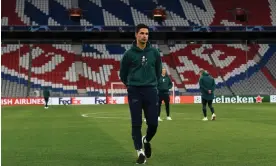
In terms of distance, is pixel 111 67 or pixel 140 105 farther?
pixel 111 67

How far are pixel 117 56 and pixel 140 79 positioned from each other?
5043 centimetres

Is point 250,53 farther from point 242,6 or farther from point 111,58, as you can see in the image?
point 111,58

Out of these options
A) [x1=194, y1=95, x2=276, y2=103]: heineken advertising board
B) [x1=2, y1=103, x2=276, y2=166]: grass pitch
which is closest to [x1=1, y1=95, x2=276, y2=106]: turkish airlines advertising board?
[x1=194, y1=95, x2=276, y2=103]: heineken advertising board

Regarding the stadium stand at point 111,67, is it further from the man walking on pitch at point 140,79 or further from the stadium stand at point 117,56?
the man walking on pitch at point 140,79

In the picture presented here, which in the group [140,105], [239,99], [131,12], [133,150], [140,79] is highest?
[131,12]

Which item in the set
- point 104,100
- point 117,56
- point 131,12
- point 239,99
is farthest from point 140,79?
point 131,12

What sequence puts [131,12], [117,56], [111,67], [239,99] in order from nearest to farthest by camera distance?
[239,99] → [111,67] → [117,56] → [131,12]

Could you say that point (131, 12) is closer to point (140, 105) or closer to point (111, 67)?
point (111, 67)

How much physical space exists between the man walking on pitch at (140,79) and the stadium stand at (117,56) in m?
42.9

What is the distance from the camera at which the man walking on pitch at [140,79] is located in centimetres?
800

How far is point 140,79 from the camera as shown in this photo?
8.02 m

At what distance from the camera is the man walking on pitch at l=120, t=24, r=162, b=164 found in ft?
26.2

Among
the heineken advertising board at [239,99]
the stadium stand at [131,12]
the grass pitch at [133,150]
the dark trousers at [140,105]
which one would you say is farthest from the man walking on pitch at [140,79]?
the stadium stand at [131,12]

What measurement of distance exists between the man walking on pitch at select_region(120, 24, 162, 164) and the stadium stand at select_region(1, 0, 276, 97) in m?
42.9
